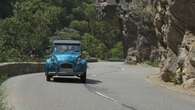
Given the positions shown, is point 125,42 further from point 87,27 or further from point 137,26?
point 87,27

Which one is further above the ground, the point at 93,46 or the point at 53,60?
the point at 53,60

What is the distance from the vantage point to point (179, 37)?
33812 mm

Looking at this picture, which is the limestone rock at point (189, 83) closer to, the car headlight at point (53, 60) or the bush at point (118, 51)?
the car headlight at point (53, 60)

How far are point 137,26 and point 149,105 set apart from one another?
65355 mm

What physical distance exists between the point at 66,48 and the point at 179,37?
22.3ft

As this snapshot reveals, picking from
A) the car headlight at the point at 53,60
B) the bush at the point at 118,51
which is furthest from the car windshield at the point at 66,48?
the bush at the point at 118,51

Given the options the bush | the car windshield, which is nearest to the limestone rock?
the car windshield

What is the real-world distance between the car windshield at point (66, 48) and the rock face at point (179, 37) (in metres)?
5.69

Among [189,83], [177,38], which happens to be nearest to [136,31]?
[177,38]

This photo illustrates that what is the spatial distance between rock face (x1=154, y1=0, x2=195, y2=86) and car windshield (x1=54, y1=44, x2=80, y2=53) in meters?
5.69

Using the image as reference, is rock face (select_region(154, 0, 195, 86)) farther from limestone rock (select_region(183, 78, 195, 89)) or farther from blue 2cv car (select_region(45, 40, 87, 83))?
blue 2cv car (select_region(45, 40, 87, 83))

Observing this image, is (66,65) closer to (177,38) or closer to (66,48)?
(66,48)

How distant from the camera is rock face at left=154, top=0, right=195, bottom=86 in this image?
2912 cm

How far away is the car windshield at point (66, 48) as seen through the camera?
32.9 m
